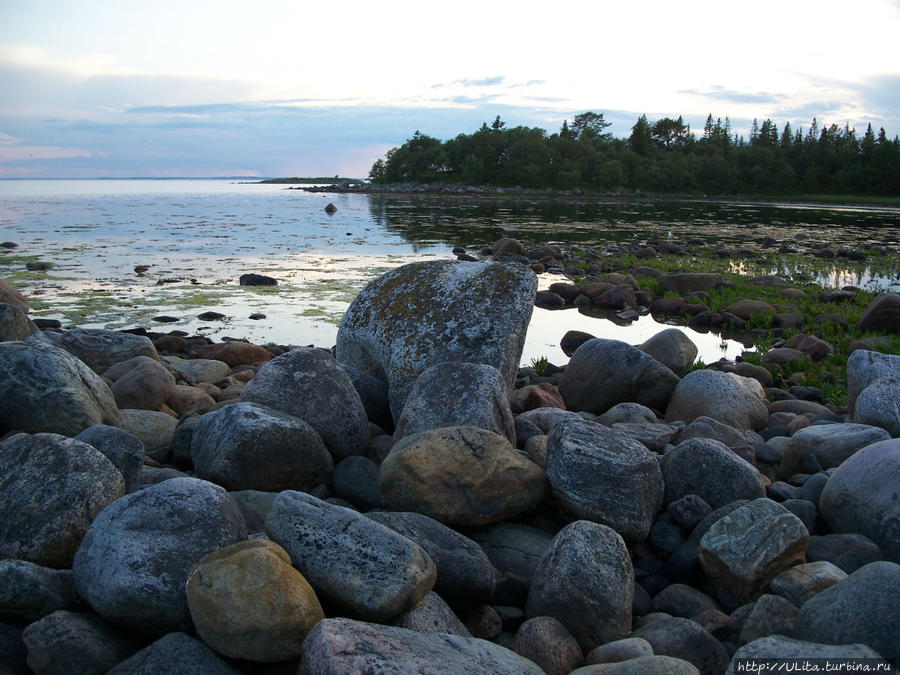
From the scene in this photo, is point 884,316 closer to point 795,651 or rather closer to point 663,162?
point 795,651

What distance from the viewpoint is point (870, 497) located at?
4273mm

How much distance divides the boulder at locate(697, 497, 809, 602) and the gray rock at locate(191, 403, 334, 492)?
8.78ft

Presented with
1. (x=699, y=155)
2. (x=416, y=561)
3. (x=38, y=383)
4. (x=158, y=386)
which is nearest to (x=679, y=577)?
(x=416, y=561)

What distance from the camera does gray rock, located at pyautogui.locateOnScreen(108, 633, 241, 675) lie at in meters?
2.88

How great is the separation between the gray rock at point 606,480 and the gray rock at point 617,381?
3.02 m

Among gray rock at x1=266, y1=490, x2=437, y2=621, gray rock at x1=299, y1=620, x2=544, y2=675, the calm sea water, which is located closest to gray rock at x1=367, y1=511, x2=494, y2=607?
gray rock at x1=266, y1=490, x2=437, y2=621

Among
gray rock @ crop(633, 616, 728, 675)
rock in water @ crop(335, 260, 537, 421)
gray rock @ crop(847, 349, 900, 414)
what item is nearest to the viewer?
gray rock @ crop(633, 616, 728, 675)

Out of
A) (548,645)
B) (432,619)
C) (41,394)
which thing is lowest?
(548,645)

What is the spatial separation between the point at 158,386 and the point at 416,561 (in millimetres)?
4500

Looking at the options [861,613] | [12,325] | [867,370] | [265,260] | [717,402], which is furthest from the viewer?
[265,260]

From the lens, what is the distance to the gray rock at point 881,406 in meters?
5.77

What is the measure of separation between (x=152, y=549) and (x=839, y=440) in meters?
5.19

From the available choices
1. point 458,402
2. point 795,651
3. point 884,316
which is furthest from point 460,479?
point 884,316

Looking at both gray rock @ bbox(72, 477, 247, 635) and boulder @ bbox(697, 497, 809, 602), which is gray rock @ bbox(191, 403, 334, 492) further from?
boulder @ bbox(697, 497, 809, 602)
